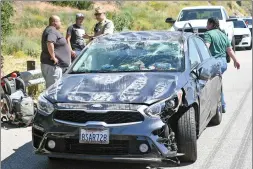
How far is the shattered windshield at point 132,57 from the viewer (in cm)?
622

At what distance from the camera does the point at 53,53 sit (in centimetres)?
846

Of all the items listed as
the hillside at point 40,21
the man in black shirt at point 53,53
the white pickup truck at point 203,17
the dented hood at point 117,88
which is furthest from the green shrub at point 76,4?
the dented hood at point 117,88

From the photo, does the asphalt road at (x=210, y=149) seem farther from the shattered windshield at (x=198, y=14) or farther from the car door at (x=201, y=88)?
the shattered windshield at (x=198, y=14)

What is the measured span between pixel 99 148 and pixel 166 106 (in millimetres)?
841

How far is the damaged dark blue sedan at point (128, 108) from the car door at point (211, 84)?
0.35 metres

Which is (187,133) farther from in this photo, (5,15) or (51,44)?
(5,15)

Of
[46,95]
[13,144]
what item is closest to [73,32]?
[13,144]

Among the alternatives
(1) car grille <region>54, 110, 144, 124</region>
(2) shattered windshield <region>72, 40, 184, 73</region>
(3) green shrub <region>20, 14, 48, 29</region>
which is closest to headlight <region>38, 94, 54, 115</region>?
(1) car grille <region>54, 110, 144, 124</region>

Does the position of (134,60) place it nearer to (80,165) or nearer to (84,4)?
(80,165)

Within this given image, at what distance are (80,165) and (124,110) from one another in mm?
1086

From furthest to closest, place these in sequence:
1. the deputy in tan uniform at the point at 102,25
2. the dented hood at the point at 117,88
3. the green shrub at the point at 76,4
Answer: the green shrub at the point at 76,4, the deputy in tan uniform at the point at 102,25, the dented hood at the point at 117,88

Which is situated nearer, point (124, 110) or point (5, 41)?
point (124, 110)

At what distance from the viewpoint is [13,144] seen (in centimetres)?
684

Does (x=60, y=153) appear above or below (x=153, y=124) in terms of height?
below
